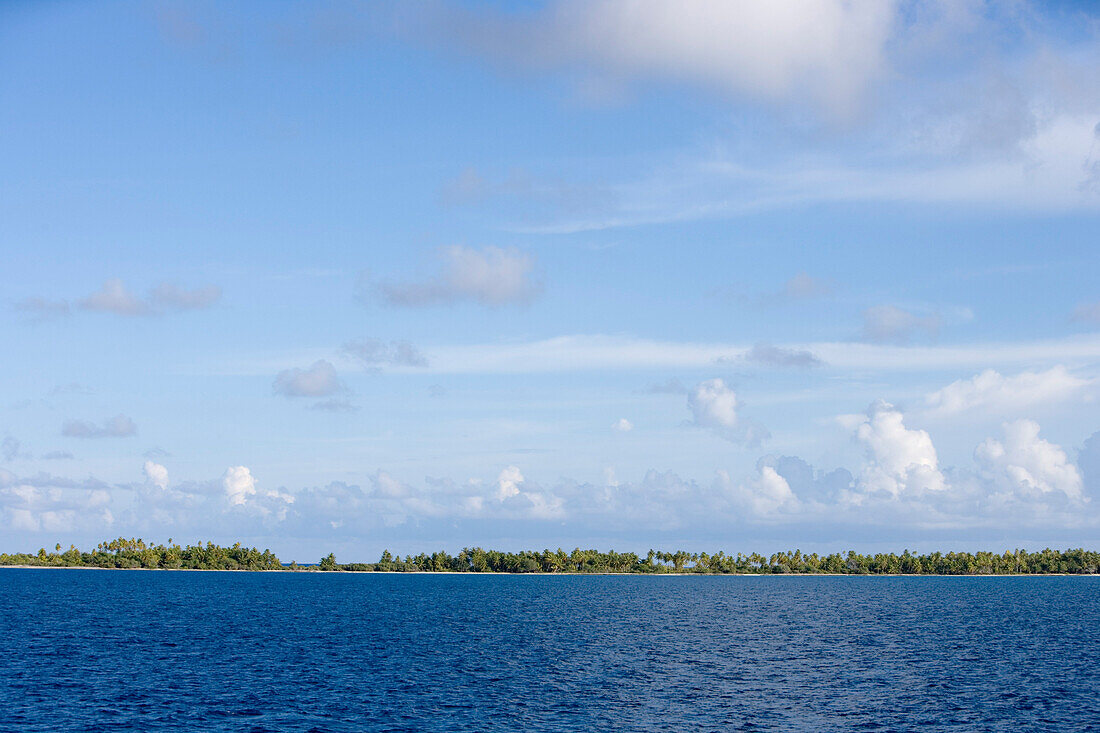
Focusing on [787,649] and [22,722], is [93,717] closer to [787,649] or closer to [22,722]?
[22,722]

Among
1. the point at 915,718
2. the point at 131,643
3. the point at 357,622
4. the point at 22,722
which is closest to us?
the point at 22,722

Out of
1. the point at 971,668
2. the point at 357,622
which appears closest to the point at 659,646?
the point at 971,668

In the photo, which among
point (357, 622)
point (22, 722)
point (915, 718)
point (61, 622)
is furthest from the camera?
point (357, 622)

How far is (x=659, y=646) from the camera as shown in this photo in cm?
12350

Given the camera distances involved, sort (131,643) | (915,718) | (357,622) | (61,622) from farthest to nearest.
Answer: (357,622)
(61,622)
(131,643)
(915,718)

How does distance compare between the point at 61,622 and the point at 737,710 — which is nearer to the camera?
the point at 737,710

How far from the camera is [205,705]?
7775cm

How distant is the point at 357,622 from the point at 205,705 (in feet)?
286

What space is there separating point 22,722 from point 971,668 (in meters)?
93.3

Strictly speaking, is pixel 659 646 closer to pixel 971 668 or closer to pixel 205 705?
pixel 971 668

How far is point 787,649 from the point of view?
397 feet

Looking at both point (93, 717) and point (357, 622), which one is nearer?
point (93, 717)

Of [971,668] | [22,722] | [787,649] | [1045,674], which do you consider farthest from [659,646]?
[22,722]

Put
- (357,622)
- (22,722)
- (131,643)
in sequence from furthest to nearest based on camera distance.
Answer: (357,622), (131,643), (22,722)
